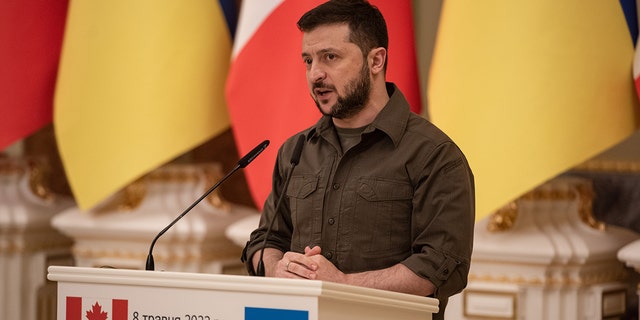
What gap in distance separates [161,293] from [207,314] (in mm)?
106

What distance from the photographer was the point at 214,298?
6.08ft

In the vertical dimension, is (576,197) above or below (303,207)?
above

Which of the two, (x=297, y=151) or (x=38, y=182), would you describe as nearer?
(x=297, y=151)

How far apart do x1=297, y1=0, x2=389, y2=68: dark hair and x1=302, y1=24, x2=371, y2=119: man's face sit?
13mm

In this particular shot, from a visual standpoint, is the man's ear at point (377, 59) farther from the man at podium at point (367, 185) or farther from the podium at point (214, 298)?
the podium at point (214, 298)

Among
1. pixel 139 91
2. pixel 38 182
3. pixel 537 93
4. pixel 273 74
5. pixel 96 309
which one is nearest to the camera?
pixel 96 309

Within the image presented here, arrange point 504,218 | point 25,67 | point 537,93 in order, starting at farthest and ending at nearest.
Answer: point 25,67 < point 504,218 < point 537,93

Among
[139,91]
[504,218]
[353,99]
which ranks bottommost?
[504,218]

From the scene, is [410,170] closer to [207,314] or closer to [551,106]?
[207,314]

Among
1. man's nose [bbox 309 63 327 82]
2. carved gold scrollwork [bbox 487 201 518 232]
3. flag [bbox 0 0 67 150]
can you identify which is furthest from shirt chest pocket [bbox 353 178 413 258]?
flag [bbox 0 0 67 150]

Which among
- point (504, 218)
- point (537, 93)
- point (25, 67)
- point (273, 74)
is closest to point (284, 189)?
point (537, 93)

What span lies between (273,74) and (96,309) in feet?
5.84

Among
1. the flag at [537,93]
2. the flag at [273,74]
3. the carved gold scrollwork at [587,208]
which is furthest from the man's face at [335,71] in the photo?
the carved gold scrollwork at [587,208]

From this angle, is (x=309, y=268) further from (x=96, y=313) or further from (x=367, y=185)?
(x=96, y=313)
